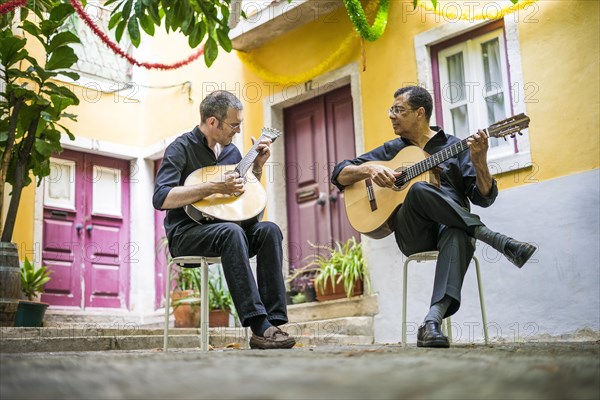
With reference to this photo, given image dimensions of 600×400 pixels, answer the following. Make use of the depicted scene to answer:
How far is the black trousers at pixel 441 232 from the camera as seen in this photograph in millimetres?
3285

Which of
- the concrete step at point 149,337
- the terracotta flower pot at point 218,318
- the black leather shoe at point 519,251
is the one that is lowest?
the concrete step at point 149,337

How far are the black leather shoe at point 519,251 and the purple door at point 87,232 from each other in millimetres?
6250

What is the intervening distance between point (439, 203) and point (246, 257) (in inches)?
37.5

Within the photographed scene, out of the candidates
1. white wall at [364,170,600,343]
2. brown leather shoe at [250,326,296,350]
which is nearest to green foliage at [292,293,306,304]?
white wall at [364,170,600,343]

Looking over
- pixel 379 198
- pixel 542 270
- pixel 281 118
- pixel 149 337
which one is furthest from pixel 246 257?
pixel 281 118

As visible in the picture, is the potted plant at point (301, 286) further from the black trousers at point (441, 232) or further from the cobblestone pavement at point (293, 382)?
the cobblestone pavement at point (293, 382)

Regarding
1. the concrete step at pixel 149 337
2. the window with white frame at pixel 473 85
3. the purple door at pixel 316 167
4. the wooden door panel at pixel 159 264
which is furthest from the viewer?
the wooden door panel at pixel 159 264

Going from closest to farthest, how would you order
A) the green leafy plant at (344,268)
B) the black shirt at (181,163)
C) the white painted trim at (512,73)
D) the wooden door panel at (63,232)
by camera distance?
the black shirt at (181,163) → the white painted trim at (512,73) → the green leafy plant at (344,268) → the wooden door panel at (63,232)

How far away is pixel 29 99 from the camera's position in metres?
5.92

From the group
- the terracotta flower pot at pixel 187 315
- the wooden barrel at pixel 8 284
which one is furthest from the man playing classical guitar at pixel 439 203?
the terracotta flower pot at pixel 187 315

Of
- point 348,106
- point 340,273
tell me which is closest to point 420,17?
point 348,106

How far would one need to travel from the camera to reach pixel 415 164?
12.8 ft

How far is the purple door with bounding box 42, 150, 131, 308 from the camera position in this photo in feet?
27.3

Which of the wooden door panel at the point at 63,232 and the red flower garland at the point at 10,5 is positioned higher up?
the red flower garland at the point at 10,5
